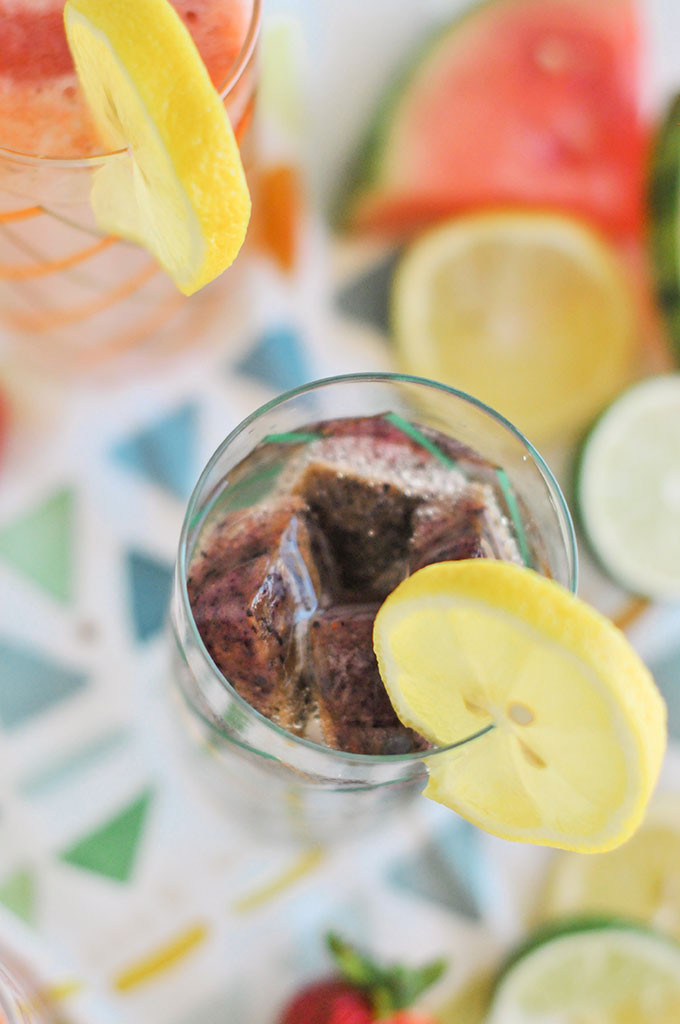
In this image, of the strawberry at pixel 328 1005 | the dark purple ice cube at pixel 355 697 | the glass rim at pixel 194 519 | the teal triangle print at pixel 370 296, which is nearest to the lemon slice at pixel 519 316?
the teal triangle print at pixel 370 296

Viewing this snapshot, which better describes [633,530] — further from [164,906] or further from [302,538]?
[164,906]

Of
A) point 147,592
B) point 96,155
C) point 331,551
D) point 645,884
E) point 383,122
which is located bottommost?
point 645,884

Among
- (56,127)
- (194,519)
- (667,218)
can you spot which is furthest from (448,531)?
(667,218)

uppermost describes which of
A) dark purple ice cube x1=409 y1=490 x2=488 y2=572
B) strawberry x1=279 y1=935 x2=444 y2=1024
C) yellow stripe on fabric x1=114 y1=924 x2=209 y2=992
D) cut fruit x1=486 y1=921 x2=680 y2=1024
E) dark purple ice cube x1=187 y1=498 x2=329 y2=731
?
dark purple ice cube x1=187 y1=498 x2=329 y2=731

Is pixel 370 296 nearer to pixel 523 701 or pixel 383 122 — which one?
pixel 383 122

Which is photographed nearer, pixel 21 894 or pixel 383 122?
pixel 21 894

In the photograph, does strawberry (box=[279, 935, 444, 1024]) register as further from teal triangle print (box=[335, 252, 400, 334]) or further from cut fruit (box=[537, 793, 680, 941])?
teal triangle print (box=[335, 252, 400, 334])

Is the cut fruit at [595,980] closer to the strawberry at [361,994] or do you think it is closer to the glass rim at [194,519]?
the strawberry at [361,994]

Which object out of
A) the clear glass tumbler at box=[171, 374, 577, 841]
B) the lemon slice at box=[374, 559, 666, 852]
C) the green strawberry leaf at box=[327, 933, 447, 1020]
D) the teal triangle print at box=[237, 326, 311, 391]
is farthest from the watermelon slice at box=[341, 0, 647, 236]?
the green strawberry leaf at box=[327, 933, 447, 1020]
